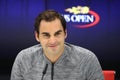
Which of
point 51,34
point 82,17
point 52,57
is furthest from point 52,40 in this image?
point 82,17

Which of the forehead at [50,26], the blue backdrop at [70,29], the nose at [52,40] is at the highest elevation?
the forehead at [50,26]

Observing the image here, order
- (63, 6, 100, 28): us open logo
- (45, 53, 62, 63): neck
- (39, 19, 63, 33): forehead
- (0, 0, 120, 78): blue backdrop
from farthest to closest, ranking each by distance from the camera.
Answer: (0, 0, 120, 78): blue backdrop → (63, 6, 100, 28): us open logo → (45, 53, 62, 63): neck → (39, 19, 63, 33): forehead

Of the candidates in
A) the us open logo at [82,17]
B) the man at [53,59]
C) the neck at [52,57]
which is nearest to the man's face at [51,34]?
the man at [53,59]

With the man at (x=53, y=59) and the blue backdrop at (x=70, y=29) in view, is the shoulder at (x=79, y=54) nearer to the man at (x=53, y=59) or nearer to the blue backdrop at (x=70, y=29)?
the man at (x=53, y=59)

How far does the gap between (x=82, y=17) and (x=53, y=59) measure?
3933 millimetres

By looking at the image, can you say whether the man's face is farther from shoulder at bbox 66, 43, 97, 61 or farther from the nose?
shoulder at bbox 66, 43, 97, 61

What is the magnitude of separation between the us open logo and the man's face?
3965 millimetres

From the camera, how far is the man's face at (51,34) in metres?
1.86

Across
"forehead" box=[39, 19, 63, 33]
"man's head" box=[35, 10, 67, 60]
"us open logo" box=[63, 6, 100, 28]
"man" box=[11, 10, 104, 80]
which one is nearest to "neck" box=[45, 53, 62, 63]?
"man" box=[11, 10, 104, 80]

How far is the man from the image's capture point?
6.16 ft

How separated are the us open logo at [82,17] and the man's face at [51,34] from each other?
3965 millimetres

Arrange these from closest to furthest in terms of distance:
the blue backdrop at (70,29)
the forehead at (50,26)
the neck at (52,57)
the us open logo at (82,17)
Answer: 1. the forehead at (50,26)
2. the neck at (52,57)
3. the us open logo at (82,17)
4. the blue backdrop at (70,29)

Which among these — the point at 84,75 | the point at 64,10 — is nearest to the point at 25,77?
the point at 84,75

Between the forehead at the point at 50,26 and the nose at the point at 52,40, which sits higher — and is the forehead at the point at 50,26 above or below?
above
